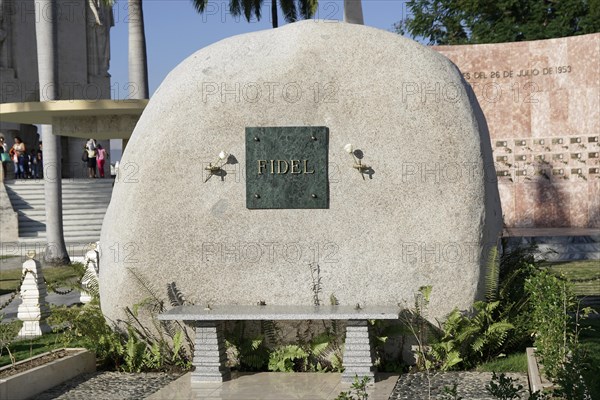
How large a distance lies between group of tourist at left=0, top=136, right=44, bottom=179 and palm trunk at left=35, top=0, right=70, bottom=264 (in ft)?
38.6

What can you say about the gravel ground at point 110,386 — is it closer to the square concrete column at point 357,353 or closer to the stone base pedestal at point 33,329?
the square concrete column at point 357,353

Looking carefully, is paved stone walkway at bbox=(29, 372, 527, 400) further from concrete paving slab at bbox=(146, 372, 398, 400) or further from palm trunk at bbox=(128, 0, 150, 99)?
palm trunk at bbox=(128, 0, 150, 99)

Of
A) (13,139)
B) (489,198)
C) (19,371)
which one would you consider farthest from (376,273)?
(13,139)

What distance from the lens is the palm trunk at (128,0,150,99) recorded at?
2041 centimetres

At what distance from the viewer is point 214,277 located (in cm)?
975

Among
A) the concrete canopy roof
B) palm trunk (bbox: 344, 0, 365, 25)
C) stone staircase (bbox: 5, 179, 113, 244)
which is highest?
palm trunk (bbox: 344, 0, 365, 25)

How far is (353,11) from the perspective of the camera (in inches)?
450

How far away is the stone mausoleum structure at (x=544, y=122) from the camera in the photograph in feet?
75.1

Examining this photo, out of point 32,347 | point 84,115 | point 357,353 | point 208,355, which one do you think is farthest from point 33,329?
point 357,353

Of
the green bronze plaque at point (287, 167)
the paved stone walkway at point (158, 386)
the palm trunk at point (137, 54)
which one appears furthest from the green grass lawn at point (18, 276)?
the green bronze plaque at point (287, 167)

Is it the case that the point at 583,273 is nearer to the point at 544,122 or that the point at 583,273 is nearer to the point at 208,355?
the point at 544,122

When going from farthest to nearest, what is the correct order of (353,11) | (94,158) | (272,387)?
(94,158)
(353,11)
(272,387)

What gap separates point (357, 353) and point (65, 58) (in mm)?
33643

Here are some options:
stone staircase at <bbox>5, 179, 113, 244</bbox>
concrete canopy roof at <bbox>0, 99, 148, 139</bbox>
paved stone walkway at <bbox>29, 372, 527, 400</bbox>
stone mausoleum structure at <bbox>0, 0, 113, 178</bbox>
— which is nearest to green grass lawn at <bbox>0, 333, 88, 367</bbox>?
paved stone walkway at <bbox>29, 372, 527, 400</bbox>
